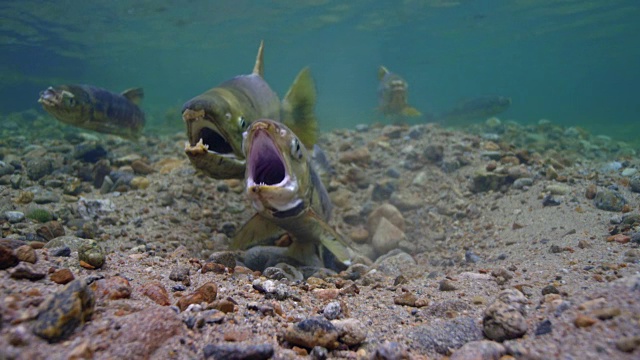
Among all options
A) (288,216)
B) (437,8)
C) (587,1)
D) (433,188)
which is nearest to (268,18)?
(437,8)

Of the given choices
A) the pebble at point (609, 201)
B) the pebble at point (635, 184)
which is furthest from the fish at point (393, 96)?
the pebble at point (609, 201)

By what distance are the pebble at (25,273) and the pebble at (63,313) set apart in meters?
0.45

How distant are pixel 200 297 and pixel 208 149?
215cm

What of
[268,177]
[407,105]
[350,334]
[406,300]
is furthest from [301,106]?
[407,105]

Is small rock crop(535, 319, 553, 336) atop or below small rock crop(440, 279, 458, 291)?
atop

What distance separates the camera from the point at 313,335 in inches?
72.9

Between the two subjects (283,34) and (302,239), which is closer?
(302,239)

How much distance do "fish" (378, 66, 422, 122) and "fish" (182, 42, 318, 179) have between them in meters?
4.27

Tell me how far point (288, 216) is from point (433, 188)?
3.96 metres

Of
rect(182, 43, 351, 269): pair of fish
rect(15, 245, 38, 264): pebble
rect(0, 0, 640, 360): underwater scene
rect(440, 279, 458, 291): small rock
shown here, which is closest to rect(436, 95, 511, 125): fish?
rect(0, 0, 640, 360): underwater scene

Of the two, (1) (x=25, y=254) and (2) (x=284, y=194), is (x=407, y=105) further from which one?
(1) (x=25, y=254)

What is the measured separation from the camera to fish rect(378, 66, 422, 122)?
906 centimetres

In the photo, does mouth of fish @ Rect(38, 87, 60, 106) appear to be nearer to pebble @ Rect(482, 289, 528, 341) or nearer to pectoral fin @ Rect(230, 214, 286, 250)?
pectoral fin @ Rect(230, 214, 286, 250)

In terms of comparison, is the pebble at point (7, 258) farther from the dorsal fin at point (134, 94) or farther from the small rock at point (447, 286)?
the dorsal fin at point (134, 94)
